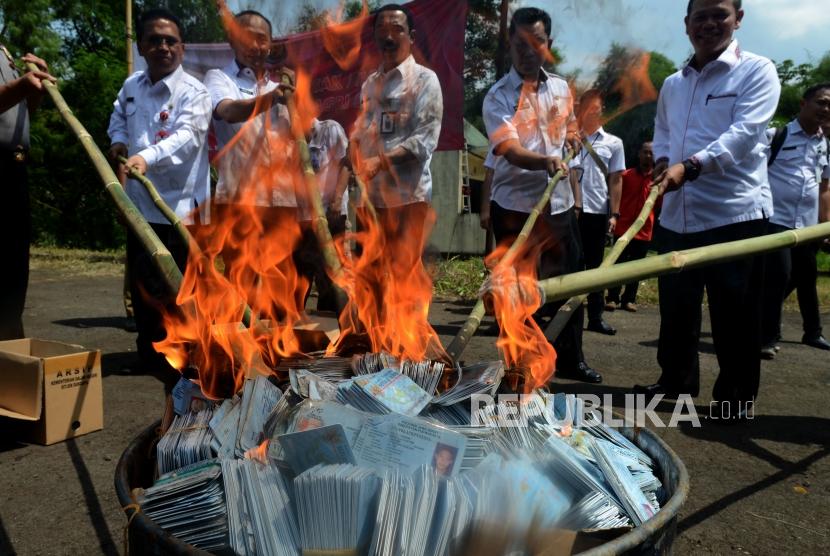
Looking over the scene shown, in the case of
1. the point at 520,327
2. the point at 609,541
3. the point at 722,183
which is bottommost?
the point at 609,541

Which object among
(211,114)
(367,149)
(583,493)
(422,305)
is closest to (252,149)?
(211,114)

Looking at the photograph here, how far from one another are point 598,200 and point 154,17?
13.4ft

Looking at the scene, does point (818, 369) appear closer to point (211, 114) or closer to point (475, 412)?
point (475, 412)

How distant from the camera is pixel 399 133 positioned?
3.92m

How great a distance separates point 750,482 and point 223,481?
2.55m

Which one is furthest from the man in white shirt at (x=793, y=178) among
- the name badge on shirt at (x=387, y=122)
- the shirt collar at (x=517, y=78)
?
the name badge on shirt at (x=387, y=122)

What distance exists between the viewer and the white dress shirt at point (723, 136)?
10.6 ft

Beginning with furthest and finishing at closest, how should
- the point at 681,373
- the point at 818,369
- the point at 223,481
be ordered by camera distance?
the point at 818,369
the point at 681,373
the point at 223,481

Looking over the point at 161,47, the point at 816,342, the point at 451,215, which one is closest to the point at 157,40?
the point at 161,47

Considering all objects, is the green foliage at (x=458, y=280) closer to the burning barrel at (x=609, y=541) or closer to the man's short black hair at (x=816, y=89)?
the man's short black hair at (x=816, y=89)

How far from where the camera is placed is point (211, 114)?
161 inches

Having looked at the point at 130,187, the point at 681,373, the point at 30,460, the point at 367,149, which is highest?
the point at 367,149

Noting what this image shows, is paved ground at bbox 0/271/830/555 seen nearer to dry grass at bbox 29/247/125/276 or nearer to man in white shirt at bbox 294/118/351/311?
man in white shirt at bbox 294/118/351/311

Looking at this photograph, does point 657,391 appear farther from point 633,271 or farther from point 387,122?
point 633,271
